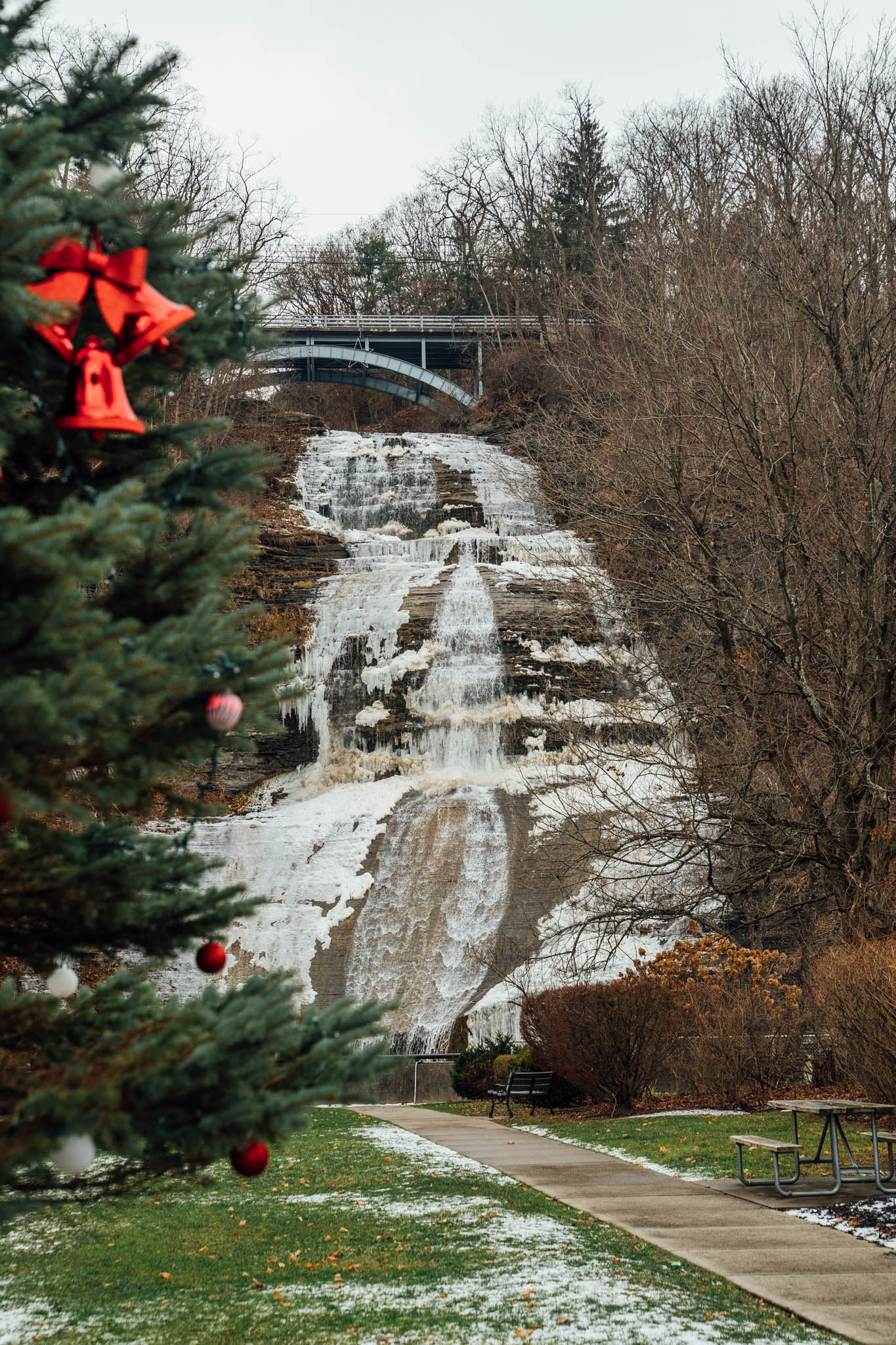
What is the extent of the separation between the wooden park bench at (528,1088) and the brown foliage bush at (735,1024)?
1.66 metres

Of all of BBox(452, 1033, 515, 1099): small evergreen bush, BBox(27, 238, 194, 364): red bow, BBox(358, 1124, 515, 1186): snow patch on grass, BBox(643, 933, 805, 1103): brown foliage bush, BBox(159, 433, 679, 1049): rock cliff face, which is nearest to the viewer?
BBox(27, 238, 194, 364): red bow

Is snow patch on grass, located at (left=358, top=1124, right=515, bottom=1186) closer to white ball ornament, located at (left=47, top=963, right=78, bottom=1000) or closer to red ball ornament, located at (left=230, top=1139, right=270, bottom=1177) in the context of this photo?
white ball ornament, located at (left=47, top=963, right=78, bottom=1000)

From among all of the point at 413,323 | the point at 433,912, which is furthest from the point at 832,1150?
the point at 413,323

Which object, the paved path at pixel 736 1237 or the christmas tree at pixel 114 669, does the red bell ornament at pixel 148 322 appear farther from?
the paved path at pixel 736 1237

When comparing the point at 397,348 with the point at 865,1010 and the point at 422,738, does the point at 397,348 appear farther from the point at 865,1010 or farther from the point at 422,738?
the point at 865,1010

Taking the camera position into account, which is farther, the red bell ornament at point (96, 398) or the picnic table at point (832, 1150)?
the picnic table at point (832, 1150)

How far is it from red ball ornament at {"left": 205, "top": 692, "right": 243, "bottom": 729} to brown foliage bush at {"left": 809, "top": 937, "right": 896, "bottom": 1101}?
7144 mm

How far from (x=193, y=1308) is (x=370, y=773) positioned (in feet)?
62.6

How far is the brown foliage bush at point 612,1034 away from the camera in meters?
12.6

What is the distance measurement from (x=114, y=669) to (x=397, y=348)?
144 feet

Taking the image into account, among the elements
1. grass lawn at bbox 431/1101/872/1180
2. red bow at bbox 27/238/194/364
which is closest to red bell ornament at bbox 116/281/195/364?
red bow at bbox 27/238/194/364

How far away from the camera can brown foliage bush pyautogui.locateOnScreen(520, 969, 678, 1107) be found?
1260 cm

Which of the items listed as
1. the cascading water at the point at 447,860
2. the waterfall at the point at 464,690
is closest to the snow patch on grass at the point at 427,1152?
the cascading water at the point at 447,860

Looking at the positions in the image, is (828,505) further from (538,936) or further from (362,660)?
(362,660)
